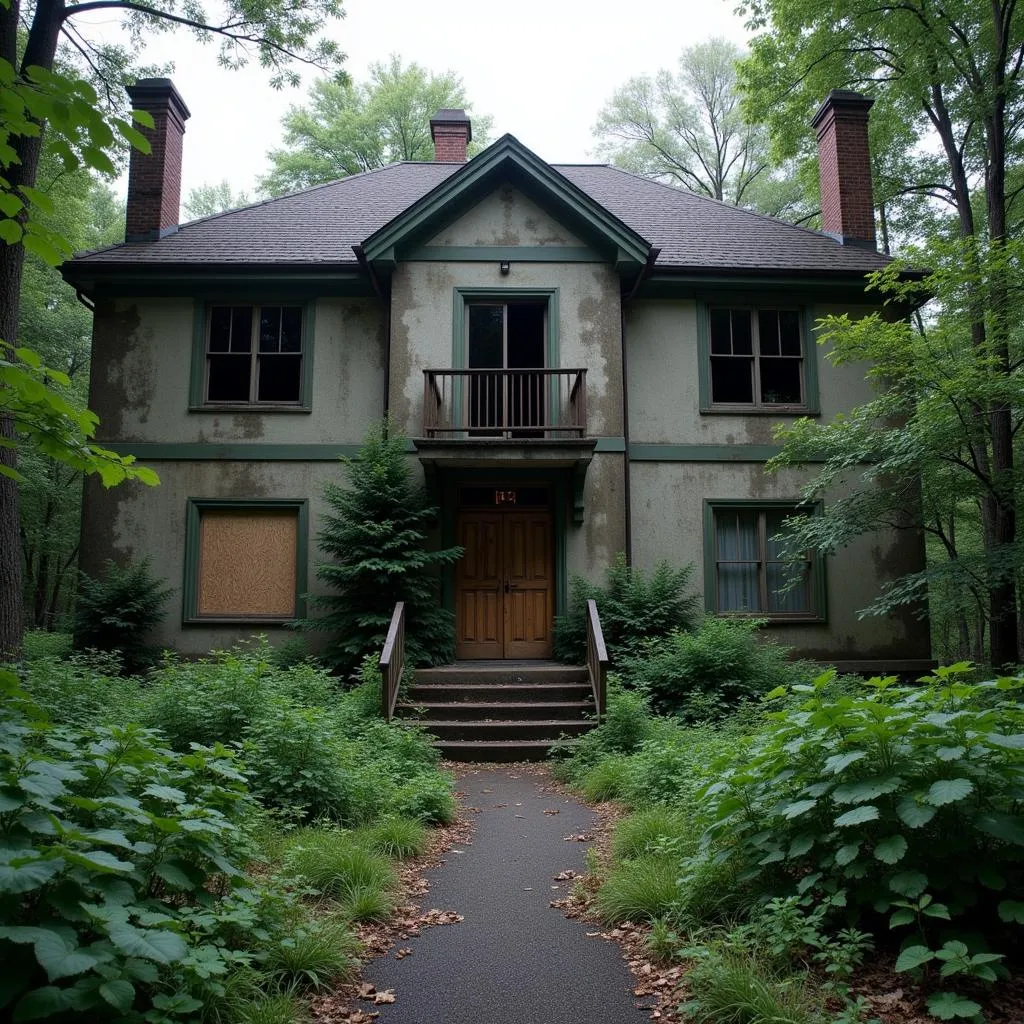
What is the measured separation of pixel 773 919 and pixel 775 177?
85.0 feet

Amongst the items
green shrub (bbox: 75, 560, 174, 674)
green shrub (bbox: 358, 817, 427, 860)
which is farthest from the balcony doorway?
green shrub (bbox: 358, 817, 427, 860)

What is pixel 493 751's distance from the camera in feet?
28.9

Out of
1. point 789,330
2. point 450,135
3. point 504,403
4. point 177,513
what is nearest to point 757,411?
point 789,330

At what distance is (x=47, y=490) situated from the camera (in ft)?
65.5

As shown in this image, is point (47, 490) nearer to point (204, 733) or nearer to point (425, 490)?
point (425, 490)

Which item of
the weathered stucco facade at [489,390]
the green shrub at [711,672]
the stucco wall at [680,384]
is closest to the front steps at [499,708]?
the green shrub at [711,672]

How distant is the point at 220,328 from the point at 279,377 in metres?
A: 1.25

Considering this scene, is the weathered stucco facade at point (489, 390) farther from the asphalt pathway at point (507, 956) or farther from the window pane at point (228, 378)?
the asphalt pathway at point (507, 956)

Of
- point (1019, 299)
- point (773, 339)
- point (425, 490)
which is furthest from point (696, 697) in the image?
point (773, 339)

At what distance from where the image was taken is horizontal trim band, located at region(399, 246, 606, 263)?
12.1 meters

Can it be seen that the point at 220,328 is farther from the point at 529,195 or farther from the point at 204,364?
the point at 529,195

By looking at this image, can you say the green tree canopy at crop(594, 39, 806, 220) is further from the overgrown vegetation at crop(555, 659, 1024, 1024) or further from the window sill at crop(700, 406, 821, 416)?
the overgrown vegetation at crop(555, 659, 1024, 1024)

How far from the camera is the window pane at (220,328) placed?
1255 centimetres

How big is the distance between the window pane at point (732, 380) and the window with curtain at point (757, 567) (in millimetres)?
1757
